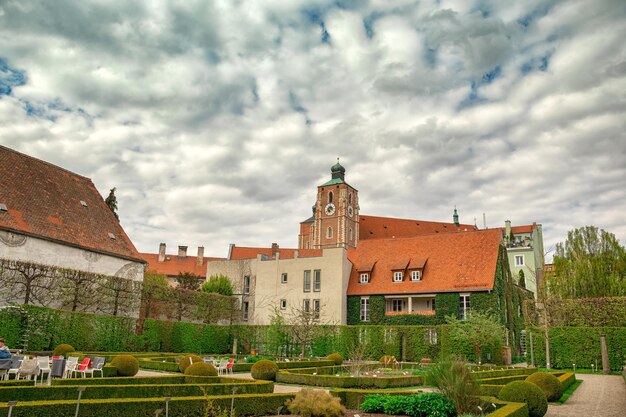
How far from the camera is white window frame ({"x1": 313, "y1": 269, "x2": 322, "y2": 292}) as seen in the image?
150ft

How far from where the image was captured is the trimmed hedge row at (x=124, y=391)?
1216 cm

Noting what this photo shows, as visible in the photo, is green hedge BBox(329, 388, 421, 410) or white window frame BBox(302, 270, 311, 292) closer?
green hedge BBox(329, 388, 421, 410)

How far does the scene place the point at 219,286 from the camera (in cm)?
5003

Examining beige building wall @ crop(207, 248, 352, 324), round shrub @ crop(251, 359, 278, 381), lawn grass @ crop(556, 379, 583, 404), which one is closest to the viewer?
lawn grass @ crop(556, 379, 583, 404)

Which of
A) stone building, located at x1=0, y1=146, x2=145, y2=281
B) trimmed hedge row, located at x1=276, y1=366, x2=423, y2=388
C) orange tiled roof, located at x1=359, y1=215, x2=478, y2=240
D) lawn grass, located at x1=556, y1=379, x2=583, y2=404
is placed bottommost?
lawn grass, located at x1=556, y1=379, x2=583, y2=404

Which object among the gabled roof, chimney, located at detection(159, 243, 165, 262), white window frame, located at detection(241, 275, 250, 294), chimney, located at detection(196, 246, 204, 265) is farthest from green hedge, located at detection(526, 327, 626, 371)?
chimney, located at detection(159, 243, 165, 262)

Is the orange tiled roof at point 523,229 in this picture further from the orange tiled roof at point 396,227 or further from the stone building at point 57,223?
the stone building at point 57,223

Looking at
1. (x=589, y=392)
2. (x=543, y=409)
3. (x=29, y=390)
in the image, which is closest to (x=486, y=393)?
(x=543, y=409)

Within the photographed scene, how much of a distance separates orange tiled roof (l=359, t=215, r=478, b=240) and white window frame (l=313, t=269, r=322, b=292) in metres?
41.6

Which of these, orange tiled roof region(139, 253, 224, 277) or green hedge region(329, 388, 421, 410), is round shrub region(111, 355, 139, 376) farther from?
orange tiled roof region(139, 253, 224, 277)

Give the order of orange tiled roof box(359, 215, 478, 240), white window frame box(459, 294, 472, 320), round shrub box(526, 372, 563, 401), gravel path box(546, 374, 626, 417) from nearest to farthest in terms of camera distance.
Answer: gravel path box(546, 374, 626, 417), round shrub box(526, 372, 563, 401), white window frame box(459, 294, 472, 320), orange tiled roof box(359, 215, 478, 240)

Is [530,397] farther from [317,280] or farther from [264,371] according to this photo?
[317,280]

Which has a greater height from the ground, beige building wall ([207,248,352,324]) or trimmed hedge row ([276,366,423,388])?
beige building wall ([207,248,352,324])

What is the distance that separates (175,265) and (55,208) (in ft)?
174
